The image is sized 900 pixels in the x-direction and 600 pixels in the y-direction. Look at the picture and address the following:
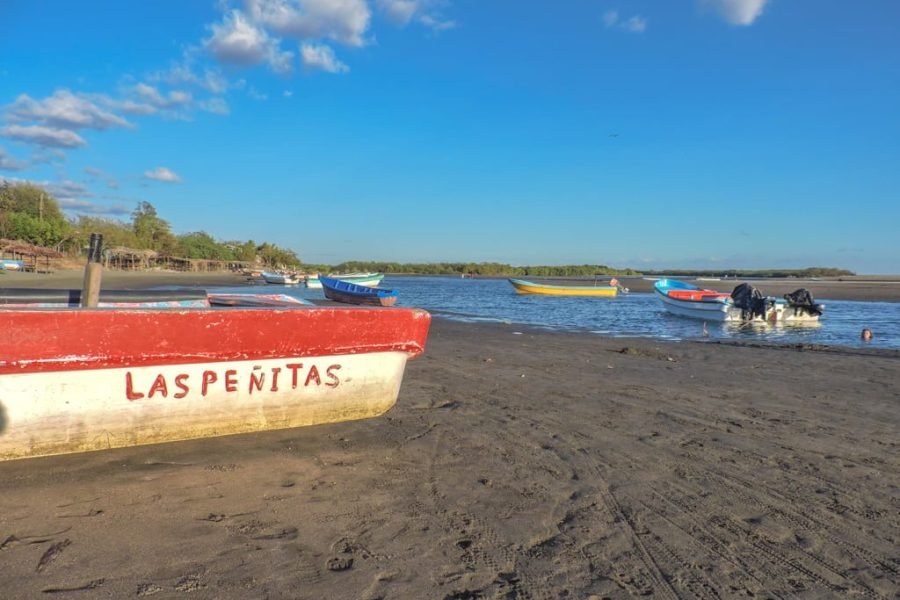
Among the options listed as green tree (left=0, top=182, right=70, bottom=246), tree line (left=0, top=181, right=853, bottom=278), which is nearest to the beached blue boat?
tree line (left=0, top=181, right=853, bottom=278)

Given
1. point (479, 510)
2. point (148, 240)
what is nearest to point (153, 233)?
point (148, 240)

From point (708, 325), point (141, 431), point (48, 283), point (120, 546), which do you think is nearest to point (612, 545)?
point (120, 546)

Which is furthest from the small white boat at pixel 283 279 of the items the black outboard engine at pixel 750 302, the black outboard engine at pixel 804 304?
the black outboard engine at pixel 804 304

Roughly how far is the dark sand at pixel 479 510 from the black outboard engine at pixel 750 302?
56.1 ft

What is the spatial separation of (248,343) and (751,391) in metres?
6.94

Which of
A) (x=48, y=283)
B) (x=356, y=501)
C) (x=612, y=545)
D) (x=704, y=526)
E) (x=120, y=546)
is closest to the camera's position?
(x=120, y=546)

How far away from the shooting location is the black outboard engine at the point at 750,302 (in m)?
21.7

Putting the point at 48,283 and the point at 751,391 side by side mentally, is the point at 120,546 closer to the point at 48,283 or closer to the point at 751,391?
the point at 751,391

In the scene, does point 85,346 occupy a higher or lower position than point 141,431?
higher

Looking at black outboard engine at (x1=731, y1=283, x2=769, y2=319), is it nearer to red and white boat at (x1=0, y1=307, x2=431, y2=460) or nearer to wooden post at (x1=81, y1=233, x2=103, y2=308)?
red and white boat at (x1=0, y1=307, x2=431, y2=460)

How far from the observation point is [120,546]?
2865 millimetres

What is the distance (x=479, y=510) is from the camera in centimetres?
351

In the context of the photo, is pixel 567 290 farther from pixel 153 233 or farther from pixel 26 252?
pixel 153 233

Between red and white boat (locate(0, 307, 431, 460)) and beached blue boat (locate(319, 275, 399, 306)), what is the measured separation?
2097 cm
